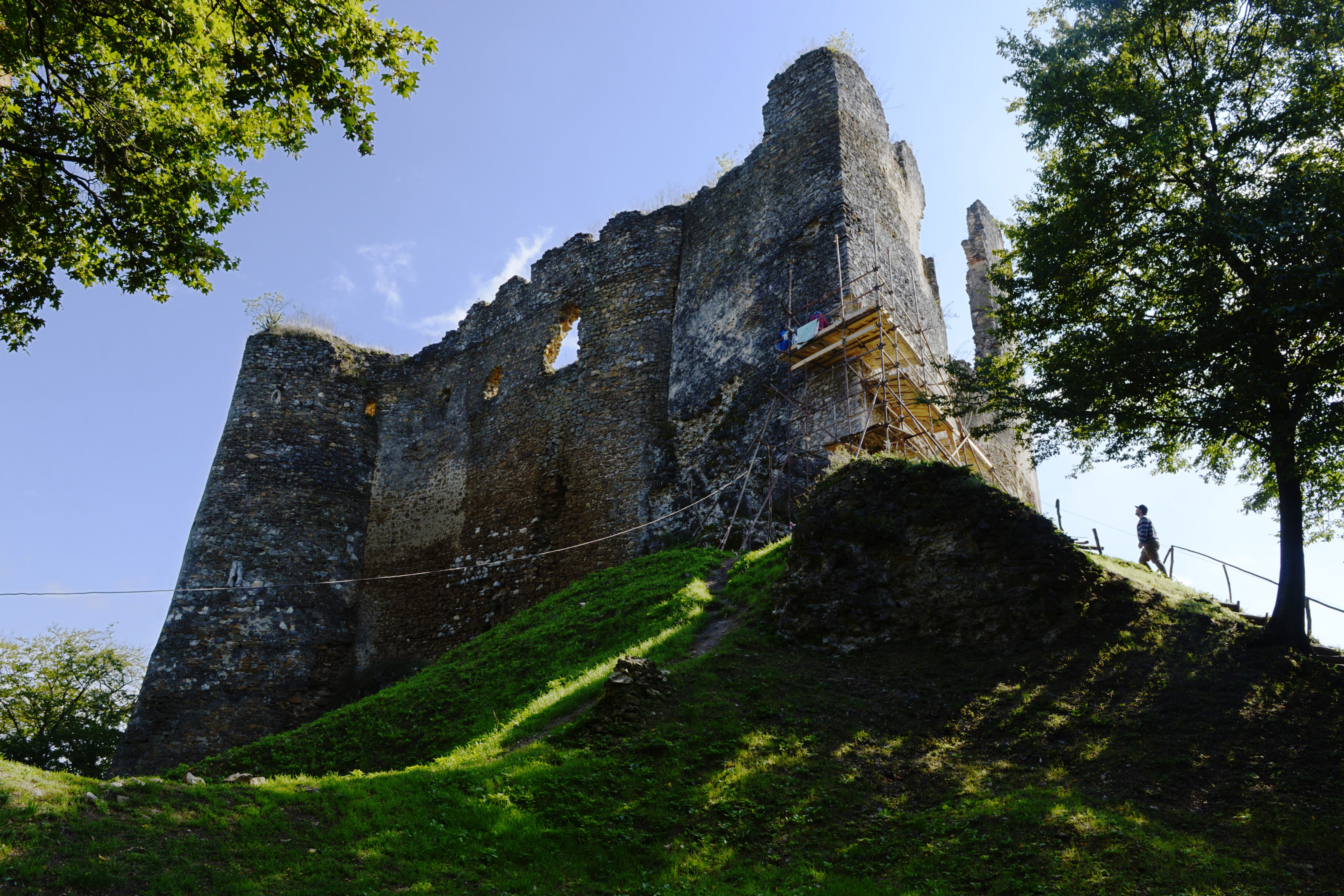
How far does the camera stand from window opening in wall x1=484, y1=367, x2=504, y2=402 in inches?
838

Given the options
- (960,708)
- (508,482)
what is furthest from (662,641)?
(508,482)

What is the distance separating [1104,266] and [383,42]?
A: 29.2ft

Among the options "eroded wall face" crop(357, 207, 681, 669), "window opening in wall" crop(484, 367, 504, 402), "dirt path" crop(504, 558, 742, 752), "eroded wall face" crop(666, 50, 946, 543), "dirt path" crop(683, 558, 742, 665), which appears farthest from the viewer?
"window opening in wall" crop(484, 367, 504, 402)

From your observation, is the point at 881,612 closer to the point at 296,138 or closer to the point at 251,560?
the point at 296,138

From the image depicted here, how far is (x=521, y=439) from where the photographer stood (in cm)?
1955

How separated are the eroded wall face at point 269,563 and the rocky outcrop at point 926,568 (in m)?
12.9

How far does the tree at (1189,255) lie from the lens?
8844 mm

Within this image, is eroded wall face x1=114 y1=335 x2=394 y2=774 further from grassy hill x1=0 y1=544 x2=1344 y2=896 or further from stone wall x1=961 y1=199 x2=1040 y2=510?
stone wall x1=961 y1=199 x2=1040 y2=510

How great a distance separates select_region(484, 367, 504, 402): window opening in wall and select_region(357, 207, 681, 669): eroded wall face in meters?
0.04

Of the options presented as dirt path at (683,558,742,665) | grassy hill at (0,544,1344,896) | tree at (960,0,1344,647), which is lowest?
grassy hill at (0,544,1344,896)

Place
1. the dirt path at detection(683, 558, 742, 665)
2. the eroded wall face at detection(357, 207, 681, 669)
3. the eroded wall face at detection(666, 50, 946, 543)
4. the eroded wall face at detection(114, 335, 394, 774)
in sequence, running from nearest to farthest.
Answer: the dirt path at detection(683, 558, 742, 665) → the eroded wall face at detection(666, 50, 946, 543) → the eroded wall face at detection(114, 335, 394, 774) → the eroded wall face at detection(357, 207, 681, 669)

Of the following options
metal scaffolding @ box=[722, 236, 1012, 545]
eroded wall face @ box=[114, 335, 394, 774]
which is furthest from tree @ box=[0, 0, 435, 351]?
eroded wall face @ box=[114, 335, 394, 774]

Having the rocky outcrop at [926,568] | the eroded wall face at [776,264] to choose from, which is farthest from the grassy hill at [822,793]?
the eroded wall face at [776,264]

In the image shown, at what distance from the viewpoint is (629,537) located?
648 inches
